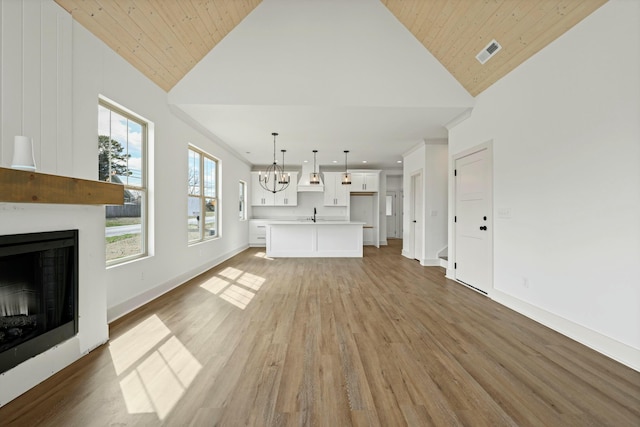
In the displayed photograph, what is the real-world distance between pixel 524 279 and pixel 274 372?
3.06 m

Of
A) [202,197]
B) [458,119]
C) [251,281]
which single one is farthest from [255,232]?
[458,119]

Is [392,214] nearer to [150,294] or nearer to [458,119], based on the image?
[458,119]

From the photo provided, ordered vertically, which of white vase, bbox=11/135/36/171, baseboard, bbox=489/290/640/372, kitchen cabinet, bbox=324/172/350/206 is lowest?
baseboard, bbox=489/290/640/372

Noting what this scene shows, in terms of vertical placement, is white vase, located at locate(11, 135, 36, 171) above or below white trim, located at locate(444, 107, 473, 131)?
below

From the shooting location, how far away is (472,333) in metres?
2.64

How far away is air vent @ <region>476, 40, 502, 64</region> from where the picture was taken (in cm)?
323

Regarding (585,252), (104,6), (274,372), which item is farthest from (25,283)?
(585,252)

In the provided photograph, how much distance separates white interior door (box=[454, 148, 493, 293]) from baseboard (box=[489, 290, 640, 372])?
0.64m

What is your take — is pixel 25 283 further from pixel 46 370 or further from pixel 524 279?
pixel 524 279

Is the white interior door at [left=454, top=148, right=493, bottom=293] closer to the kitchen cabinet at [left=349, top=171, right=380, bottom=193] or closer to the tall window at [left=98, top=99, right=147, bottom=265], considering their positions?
the kitchen cabinet at [left=349, top=171, right=380, bottom=193]

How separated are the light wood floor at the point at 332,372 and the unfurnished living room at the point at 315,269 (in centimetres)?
2

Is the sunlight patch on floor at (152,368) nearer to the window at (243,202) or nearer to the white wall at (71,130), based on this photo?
the white wall at (71,130)

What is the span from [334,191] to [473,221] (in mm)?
5388

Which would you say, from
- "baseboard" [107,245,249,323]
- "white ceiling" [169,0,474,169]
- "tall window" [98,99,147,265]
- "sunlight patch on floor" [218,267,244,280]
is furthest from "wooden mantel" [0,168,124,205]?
"sunlight patch on floor" [218,267,244,280]
